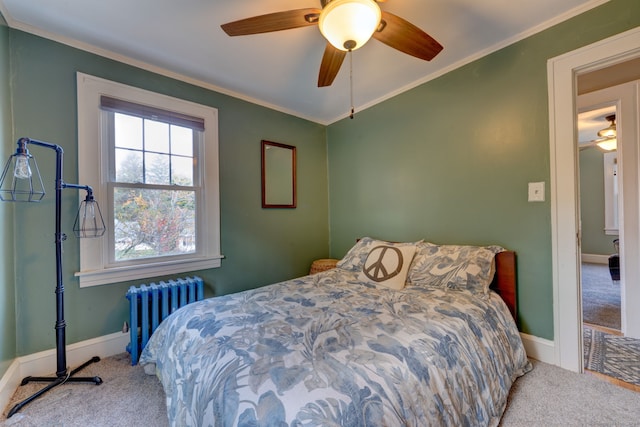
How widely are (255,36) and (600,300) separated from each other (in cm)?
473

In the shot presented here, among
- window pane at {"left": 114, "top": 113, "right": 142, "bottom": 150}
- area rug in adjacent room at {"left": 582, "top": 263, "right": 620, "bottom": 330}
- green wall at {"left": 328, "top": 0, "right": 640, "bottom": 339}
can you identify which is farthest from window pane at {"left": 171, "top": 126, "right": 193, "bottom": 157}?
Answer: area rug in adjacent room at {"left": 582, "top": 263, "right": 620, "bottom": 330}

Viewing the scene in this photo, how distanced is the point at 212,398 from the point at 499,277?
214 cm

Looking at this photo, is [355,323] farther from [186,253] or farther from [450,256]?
[186,253]

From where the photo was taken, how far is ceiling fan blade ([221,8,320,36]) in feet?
4.45

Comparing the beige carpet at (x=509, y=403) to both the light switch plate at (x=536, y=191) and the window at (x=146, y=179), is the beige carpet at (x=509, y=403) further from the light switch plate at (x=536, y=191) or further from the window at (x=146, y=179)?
the light switch plate at (x=536, y=191)

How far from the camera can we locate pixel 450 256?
2.12 meters

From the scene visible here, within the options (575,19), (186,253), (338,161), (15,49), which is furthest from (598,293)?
(15,49)

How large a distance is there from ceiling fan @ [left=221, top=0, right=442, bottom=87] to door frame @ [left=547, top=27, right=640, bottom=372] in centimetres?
101

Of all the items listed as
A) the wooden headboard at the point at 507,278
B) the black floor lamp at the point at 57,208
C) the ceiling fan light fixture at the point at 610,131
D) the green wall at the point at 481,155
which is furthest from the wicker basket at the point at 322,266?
the ceiling fan light fixture at the point at 610,131

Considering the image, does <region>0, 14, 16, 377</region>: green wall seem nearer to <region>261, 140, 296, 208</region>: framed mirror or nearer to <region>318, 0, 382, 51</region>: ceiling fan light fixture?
<region>261, 140, 296, 208</region>: framed mirror

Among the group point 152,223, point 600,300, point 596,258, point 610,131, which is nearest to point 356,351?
point 152,223

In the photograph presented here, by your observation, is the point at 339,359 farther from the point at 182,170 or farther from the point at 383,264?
the point at 182,170

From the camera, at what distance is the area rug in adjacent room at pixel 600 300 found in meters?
2.66

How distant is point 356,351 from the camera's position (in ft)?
3.57
